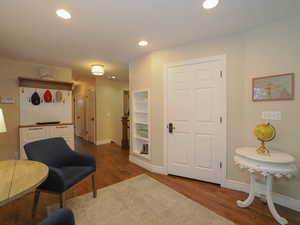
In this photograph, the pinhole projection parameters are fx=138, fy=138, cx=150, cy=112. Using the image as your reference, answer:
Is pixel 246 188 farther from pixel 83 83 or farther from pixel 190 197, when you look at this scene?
pixel 83 83

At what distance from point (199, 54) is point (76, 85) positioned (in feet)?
19.0

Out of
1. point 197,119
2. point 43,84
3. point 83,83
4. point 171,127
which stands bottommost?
point 171,127

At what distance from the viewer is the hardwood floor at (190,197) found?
1651mm

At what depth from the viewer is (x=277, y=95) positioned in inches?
74.9

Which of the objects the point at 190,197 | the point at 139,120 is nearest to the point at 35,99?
the point at 139,120

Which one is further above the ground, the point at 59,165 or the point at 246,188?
the point at 59,165

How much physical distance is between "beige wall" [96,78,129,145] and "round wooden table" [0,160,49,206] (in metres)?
3.78

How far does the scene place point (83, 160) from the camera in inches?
82.4

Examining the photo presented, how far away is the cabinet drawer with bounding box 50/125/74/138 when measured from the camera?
3.42 metres

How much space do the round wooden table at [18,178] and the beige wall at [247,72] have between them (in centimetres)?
202

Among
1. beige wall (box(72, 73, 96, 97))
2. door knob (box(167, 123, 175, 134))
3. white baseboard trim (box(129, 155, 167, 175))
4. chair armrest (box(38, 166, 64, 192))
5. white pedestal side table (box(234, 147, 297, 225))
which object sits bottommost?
white baseboard trim (box(129, 155, 167, 175))

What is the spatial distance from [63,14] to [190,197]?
302cm

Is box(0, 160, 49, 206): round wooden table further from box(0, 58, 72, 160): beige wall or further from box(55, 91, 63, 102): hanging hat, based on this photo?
box(55, 91, 63, 102): hanging hat

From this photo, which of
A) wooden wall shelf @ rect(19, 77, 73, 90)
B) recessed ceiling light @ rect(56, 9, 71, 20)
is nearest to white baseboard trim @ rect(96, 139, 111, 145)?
wooden wall shelf @ rect(19, 77, 73, 90)
